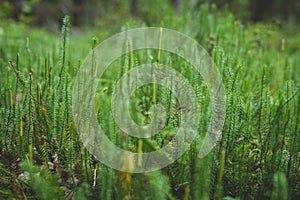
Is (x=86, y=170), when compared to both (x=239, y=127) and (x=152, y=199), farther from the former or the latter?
(x=239, y=127)

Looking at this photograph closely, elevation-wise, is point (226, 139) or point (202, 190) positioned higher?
point (226, 139)

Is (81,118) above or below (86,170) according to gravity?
above

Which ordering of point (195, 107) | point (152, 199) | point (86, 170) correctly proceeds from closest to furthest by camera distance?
point (152, 199) < point (86, 170) < point (195, 107)

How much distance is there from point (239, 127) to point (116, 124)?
46 centimetres

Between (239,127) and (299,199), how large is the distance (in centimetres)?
31

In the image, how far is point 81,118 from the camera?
1.29 m

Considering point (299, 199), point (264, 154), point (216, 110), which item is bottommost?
point (299, 199)

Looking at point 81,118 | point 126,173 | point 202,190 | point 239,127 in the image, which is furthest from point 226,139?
point 81,118

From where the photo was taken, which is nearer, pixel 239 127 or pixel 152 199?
pixel 152 199

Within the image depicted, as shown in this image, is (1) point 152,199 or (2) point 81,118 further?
(2) point 81,118

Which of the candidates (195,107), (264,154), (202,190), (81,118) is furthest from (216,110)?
(81,118)

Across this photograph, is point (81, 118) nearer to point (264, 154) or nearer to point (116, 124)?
point (116, 124)

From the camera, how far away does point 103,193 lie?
1.03 metres

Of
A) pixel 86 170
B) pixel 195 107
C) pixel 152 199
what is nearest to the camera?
pixel 152 199
